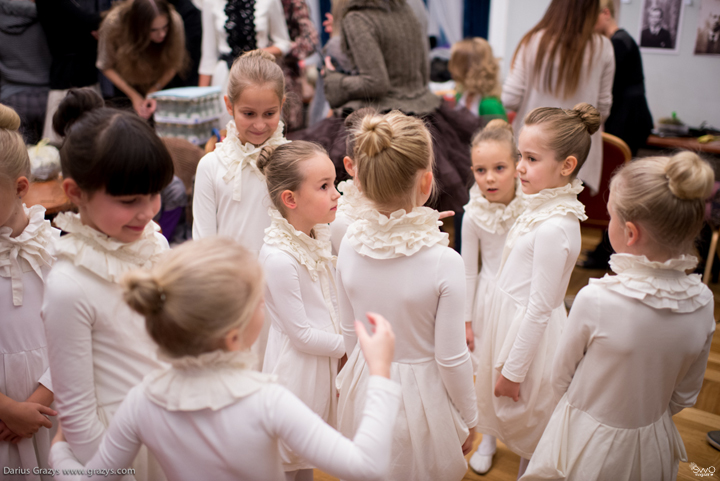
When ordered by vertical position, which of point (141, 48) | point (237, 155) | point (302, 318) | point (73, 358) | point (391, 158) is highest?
point (141, 48)

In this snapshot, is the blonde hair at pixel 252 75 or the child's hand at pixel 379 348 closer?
the child's hand at pixel 379 348

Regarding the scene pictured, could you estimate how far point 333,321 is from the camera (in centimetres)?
154

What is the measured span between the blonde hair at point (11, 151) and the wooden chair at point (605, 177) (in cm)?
287

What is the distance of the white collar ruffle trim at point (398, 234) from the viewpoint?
1200 mm

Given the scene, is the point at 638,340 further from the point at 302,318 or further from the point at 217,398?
the point at 217,398

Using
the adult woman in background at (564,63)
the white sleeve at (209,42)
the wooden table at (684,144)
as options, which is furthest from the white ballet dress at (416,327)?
the wooden table at (684,144)

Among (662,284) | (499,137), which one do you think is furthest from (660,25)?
(662,284)

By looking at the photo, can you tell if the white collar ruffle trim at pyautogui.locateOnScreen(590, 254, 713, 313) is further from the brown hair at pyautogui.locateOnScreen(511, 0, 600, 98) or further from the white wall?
the white wall

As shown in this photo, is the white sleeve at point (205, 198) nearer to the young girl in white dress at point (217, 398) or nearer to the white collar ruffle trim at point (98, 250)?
the white collar ruffle trim at point (98, 250)

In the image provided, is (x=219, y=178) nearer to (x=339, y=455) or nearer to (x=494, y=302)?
(x=494, y=302)

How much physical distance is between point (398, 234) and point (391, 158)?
0.57ft

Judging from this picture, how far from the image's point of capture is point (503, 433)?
176 centimetres

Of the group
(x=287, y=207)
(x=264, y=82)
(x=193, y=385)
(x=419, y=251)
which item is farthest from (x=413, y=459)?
(x=264, y=82)

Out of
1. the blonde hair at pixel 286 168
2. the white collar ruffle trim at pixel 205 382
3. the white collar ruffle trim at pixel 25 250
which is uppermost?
the blonde hair at pixel 286 168
